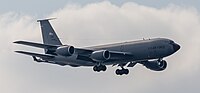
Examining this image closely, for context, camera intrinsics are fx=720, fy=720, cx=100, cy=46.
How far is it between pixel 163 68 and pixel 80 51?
13614 mm

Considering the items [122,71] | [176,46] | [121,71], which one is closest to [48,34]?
[121,71]

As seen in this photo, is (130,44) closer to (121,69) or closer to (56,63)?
(121,69)

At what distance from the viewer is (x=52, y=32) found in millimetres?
127688

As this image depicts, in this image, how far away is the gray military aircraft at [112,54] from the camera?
104869 millimetres

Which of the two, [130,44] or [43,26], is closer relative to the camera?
[130,44]

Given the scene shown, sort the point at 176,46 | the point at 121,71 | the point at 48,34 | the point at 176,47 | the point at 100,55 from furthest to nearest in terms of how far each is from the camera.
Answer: the point at 48,34, the point at 121,71, the point at 100,55, the point at 176,46, the point at 176,47

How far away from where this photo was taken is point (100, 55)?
351 ft

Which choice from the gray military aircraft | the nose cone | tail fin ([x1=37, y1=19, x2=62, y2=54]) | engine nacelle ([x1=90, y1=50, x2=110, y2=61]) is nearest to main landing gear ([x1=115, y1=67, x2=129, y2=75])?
the gray military aircraft

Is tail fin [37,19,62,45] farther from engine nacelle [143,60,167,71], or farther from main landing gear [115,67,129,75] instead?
engine nacelle [143,60,167,71]

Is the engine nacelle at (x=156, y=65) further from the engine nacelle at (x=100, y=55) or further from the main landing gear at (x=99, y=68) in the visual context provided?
the main landing gear at (x=99, y=68)

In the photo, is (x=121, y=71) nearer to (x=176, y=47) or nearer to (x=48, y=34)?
(x=176, y=47)

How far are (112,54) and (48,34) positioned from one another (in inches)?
893

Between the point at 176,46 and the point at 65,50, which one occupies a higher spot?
the point at 65,50

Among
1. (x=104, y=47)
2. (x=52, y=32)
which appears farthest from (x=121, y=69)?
(x=52, y=32)
